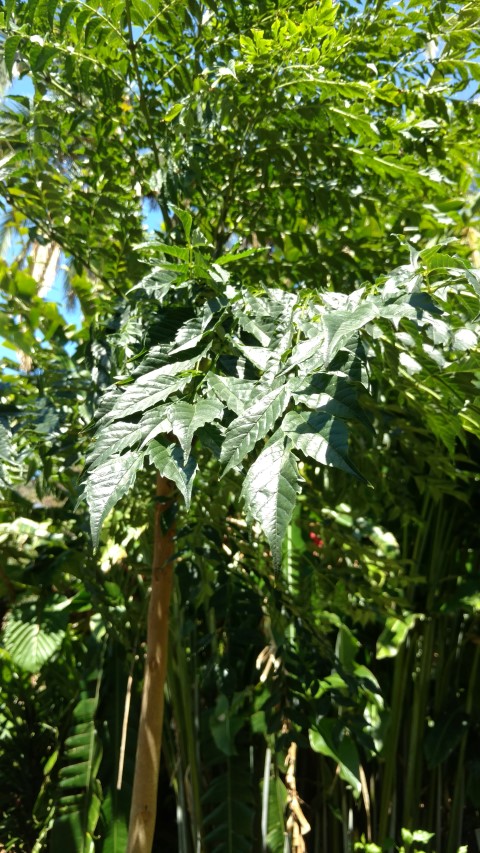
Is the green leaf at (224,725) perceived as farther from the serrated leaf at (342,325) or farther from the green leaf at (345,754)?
the serrated leaf at (342,325)

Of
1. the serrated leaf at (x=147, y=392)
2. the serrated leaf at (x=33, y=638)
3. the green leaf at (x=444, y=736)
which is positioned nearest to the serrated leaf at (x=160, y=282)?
the serrated leaf at (x=147, y=392)

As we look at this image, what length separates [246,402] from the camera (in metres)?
1.03

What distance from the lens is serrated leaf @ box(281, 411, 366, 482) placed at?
0.85 meters

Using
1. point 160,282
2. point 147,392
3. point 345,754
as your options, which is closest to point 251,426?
point 147,392

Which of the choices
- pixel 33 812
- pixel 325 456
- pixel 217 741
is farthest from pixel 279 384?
pixel 33 812

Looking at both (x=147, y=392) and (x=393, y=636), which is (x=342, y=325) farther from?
(x=393, y=636)

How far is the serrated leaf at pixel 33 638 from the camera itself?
7.82ft

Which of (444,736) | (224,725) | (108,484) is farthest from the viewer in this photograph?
(444,736)

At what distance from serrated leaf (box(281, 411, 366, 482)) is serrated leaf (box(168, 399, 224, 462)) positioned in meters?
0.11

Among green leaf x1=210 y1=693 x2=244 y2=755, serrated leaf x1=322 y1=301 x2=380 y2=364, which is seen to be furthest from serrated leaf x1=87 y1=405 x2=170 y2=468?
green leaf x1=210 y1=693 x2=244 y2=755

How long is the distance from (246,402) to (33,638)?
193 centimetres

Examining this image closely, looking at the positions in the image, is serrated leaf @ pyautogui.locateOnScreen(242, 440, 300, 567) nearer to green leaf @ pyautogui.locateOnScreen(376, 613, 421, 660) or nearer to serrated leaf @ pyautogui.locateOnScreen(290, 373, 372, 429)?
serrated leaf @ pyautogui.locateOnScreen(290, 373, 372, 429)

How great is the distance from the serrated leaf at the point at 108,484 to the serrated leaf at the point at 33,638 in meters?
1.49

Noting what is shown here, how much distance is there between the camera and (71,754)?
262 cm
